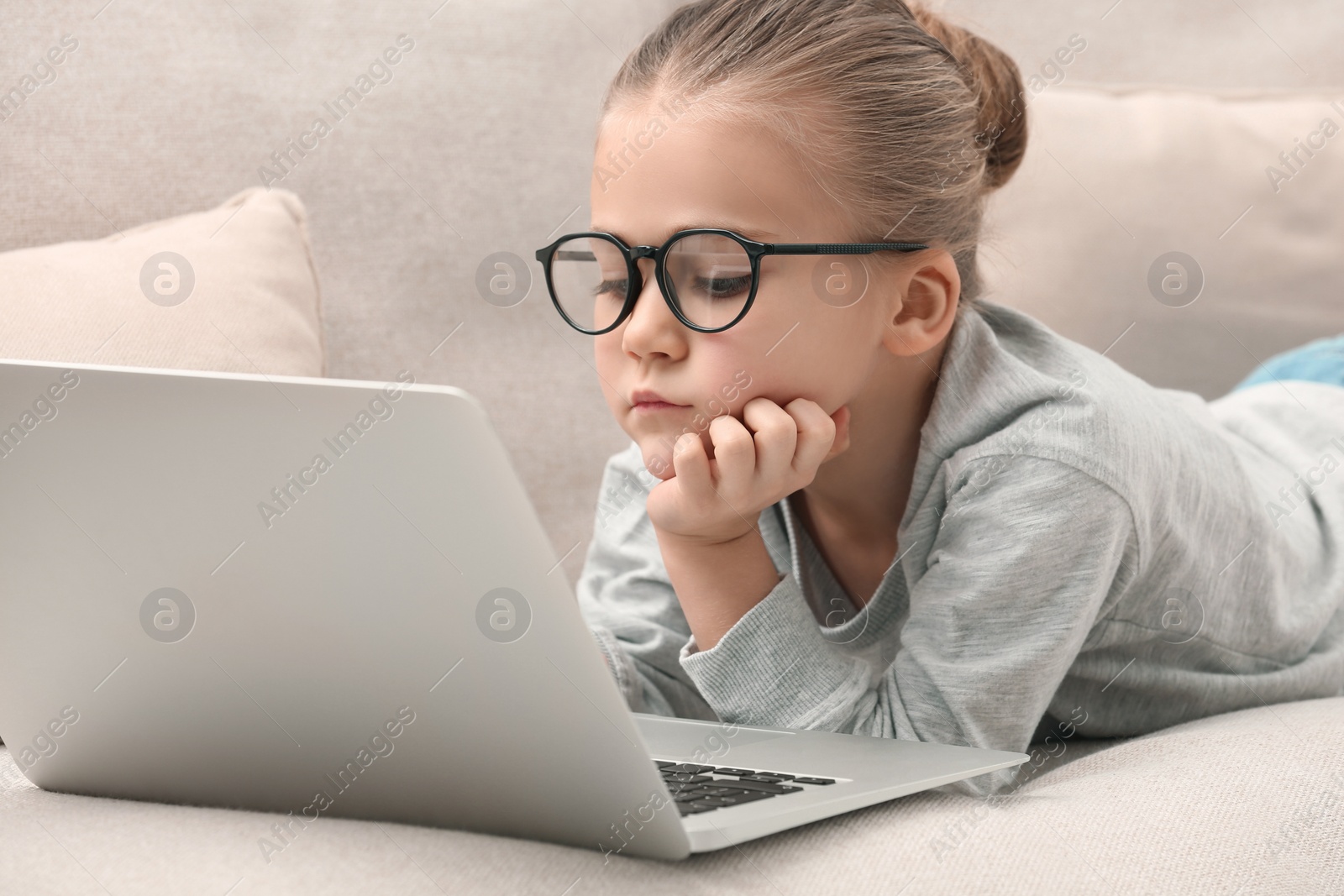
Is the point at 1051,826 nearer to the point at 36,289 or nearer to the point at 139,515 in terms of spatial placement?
the point at 139,515

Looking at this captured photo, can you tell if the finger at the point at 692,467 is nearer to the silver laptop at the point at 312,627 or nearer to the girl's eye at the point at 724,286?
the girl's eye at the point at 724,286

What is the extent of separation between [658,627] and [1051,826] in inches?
18.7

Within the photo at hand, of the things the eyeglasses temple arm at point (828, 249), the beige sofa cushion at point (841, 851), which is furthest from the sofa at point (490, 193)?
the eyeglasses temple arm at point (828, 249)

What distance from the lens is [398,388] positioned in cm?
45

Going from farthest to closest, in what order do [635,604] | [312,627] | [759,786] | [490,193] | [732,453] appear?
1. [490,193]
2. [635,604]
3. [732,453]
4. [759,786]
5. [312,627]

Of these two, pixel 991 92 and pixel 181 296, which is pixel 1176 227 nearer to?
pixel 991 92

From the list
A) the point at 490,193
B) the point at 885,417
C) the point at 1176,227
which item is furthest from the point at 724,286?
the point at 1176,227

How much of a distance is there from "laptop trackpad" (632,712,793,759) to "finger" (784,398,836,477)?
0.20m

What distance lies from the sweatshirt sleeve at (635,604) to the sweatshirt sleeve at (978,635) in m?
0.17

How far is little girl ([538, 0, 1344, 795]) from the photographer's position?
0.84 metres

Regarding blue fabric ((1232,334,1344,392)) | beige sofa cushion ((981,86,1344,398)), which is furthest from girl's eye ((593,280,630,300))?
blue fabric ((1232,334,1344,392))

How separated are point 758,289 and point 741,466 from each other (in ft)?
0.43

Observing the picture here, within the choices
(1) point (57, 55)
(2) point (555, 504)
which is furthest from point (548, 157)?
(1) point (57, 55)

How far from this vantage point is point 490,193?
4.50 feet
